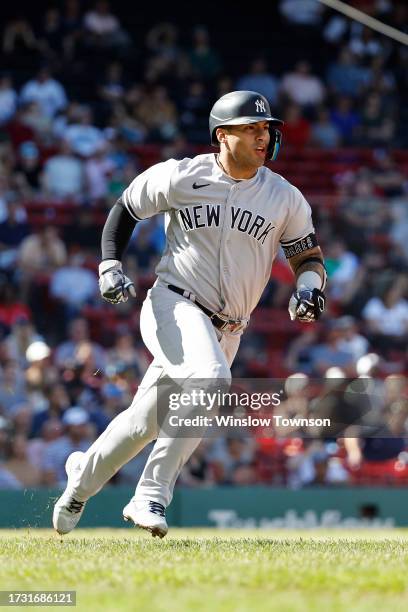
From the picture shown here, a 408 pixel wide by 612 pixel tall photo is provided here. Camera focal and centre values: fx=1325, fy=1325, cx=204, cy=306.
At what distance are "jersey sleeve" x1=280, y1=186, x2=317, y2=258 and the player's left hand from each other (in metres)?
0.32

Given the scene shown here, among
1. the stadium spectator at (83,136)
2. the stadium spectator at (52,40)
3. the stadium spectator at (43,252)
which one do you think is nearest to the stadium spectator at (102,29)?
the stadium spectator at (52,40)

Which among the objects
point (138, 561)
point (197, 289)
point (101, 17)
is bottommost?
point (138, 561)

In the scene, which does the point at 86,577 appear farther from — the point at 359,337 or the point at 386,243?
the point at 386,243

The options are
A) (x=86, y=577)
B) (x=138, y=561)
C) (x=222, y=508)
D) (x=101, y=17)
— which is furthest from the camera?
(x=101, y=17)

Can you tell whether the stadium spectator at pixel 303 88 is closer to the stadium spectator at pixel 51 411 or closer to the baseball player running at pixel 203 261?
the stadium spectator at pixel 51 411

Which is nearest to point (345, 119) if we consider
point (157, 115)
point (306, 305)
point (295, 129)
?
point (295, 129)

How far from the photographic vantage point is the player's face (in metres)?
6.38

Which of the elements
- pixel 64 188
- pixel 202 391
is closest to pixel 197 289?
pixel 202 391

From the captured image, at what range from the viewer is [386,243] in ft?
50.4

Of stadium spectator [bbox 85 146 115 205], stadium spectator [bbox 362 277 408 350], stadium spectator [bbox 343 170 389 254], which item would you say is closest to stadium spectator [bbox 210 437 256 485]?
stadium spectator [bbox 362 277 408 350]

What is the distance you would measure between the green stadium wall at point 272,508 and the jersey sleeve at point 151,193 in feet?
20.6

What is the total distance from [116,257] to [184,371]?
0.77 metres

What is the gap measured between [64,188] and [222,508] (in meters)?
4.57

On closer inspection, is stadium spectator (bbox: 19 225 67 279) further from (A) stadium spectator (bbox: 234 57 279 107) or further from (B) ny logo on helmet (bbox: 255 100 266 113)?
(B) ny logo on helmet (bbox: 255 100 266 113)
